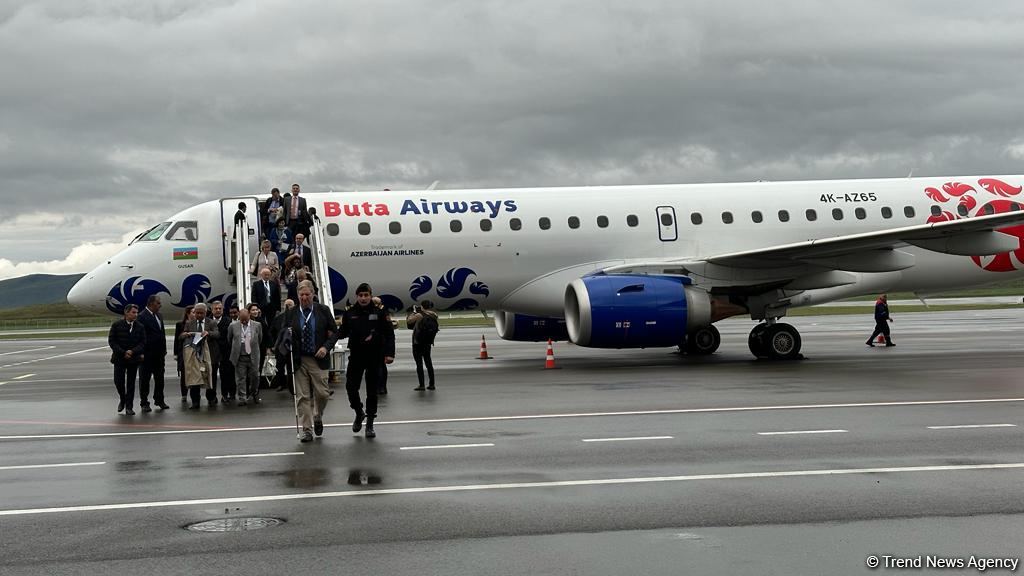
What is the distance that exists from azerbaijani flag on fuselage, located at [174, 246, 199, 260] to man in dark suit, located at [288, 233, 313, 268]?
2180mm

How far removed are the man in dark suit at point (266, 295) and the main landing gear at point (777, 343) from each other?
1074 centimetres

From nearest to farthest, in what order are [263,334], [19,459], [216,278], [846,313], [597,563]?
[597,563], [19,459], [263,334], [216,278], [846,313]

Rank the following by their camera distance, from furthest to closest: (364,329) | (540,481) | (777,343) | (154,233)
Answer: (777,343) → (154,233) → (364,329) → (540,481)

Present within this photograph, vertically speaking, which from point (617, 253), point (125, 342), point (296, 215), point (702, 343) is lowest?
point (702, 343)

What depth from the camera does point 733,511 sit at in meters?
8.01

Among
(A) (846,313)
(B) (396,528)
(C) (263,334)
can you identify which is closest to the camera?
(B) (396,528)

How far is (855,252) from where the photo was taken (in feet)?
71.5

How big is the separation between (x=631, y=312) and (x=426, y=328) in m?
4.51

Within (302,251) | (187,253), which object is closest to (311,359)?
(302,251)

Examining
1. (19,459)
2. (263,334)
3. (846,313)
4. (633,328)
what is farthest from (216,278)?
(846,313)

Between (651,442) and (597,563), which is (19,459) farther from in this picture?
(597,563)

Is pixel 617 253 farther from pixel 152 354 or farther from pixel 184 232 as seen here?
pixel 152 354

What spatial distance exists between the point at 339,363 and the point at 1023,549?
11.9 meters

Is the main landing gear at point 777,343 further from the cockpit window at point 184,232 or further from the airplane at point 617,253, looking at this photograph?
the cockpit window at point 184,232
